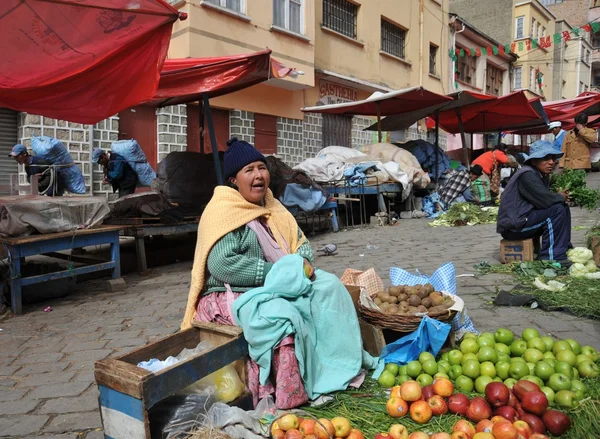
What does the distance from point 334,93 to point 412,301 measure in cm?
1311

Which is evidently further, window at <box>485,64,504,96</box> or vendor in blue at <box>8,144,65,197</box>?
window at <box>485,64,504,96</box>

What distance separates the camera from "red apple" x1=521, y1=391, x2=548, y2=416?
221 centimetres

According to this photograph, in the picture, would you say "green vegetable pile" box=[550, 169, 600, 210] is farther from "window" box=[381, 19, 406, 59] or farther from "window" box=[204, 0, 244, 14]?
"window" box=[381, 19, 406, 59]

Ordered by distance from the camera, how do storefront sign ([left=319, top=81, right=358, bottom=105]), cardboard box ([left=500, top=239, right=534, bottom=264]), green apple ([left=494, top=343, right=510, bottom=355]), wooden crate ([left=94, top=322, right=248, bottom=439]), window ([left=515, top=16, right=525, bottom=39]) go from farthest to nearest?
window ([left=515, top=16, right=525, bottom=39])
storefront sign ([left=319, top=81, right=358, bottom=105])
cardboard box ([left=500, top=239, right=534, bottom=264])
green apple ([left=494, top=343, right=510, bottom=355])
wooden crate ([left=94, top=322, right=248, bottom=439])

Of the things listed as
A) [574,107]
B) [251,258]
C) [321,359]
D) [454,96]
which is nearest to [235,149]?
[251,258]

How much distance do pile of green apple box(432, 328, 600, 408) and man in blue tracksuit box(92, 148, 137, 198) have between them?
718 centimetres

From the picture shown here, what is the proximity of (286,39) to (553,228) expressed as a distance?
9561 millimetres

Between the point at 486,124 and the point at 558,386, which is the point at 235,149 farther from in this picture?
the point at 486,124

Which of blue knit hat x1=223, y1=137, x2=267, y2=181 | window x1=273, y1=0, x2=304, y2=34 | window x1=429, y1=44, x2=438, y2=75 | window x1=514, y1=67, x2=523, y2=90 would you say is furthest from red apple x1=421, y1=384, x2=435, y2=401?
window x1=514, y1=67, x2=523, y2=90

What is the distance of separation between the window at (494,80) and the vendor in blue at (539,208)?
22.7 meters

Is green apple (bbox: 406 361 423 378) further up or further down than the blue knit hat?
further down

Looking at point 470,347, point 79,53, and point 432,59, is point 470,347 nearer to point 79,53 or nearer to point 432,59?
point 79,53

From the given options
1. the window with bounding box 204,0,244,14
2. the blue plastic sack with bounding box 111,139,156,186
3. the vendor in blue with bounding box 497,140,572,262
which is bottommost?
the vendor in blue with bounding box 497,140,572,262

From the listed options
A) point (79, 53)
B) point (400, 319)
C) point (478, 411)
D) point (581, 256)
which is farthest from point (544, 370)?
point (79, 53)
